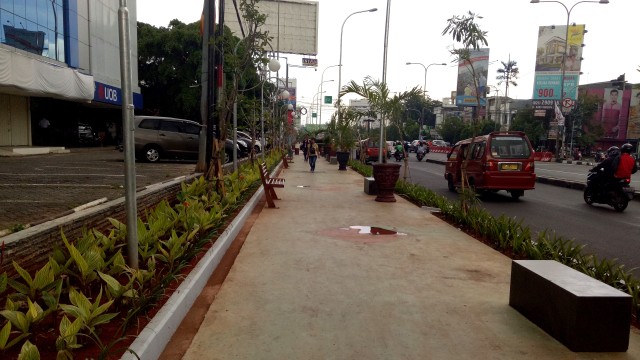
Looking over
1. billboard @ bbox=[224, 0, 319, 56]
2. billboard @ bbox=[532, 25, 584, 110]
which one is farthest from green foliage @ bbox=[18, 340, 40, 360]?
billboard @ bbox=[532, 25, 584, 110]

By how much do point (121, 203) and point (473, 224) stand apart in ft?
17.0

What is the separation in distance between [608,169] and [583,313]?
9.01m

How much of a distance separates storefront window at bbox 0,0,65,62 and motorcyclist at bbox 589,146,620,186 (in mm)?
21938

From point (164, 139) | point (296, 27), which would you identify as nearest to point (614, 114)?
point (296, 27)

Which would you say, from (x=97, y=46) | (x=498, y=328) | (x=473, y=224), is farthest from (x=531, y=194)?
(x=97, y=46)

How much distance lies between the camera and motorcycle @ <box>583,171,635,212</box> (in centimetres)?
1075

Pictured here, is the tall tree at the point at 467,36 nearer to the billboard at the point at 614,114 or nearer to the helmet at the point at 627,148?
the helmet at the point at 627,148

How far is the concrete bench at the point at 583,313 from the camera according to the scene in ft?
10.8

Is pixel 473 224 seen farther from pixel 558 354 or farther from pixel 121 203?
pixel 121 203

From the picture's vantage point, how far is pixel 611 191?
431 inches

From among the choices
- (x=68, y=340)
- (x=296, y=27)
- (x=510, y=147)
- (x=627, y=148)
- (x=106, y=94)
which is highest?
(x=296, y=27)

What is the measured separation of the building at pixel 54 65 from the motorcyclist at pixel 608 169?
15.0 meters

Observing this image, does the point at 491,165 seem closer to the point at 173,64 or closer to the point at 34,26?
the point at 34,26

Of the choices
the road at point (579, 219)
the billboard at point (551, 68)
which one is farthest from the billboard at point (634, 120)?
the road at point (579, 219)
